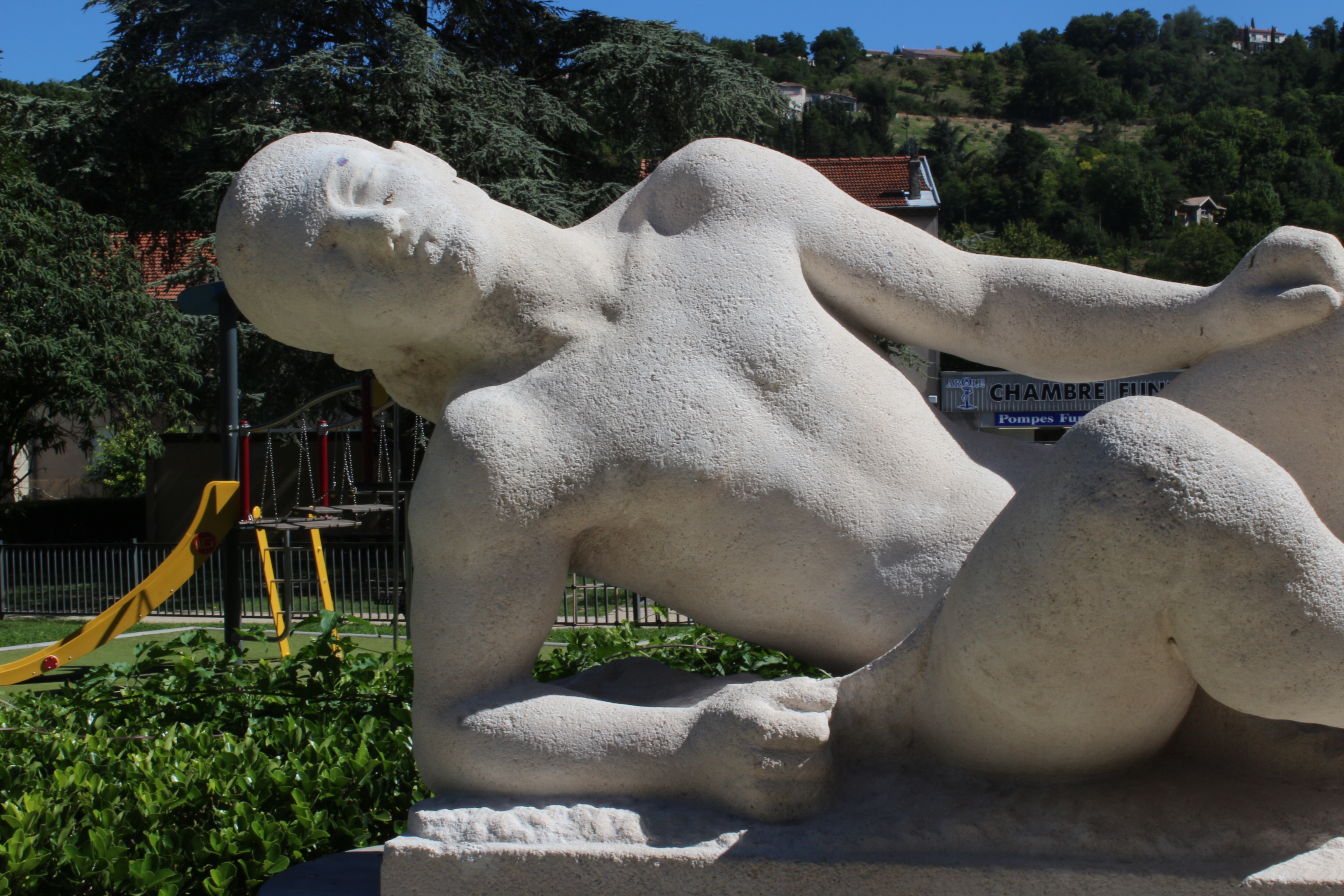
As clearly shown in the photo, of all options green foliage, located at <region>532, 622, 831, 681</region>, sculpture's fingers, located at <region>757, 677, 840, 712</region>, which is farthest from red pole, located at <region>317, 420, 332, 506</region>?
sculpture's fingers, located at <region>757, 677, 840, 712</region>

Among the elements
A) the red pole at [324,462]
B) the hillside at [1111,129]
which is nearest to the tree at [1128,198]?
the hillside at [1111,129]

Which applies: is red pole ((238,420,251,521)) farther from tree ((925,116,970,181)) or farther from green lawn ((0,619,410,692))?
tree ((925,116,970,181))

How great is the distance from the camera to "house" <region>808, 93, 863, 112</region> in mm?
104812

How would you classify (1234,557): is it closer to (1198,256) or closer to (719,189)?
(719,189)

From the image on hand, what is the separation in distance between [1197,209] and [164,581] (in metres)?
85.1

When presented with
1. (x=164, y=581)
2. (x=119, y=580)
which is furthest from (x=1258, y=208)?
(x=164, y=581)

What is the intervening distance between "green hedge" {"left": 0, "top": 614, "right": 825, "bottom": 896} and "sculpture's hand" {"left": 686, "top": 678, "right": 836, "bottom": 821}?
117 centimetres

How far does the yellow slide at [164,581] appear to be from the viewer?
22.8ft

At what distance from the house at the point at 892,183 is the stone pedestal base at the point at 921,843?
955 inches

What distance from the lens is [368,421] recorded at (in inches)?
322

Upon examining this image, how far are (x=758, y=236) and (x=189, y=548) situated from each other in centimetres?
575

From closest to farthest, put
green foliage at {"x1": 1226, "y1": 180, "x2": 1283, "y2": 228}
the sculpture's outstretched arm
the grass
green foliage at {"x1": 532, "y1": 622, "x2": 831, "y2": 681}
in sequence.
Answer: the sculpture's outstretched arm < green foliage at {"x1": 532, "y1": 622, "x2": 831, "y2": 681} < the grass < green foliage at {"x1": 1226, "y1": 180, "x2": 1283, "y2": 228}

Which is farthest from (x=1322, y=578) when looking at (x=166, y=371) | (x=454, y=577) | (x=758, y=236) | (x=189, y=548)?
(x=166, y=371)

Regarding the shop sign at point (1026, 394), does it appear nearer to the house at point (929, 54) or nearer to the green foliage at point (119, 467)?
the green foliage at point (119, 467)
